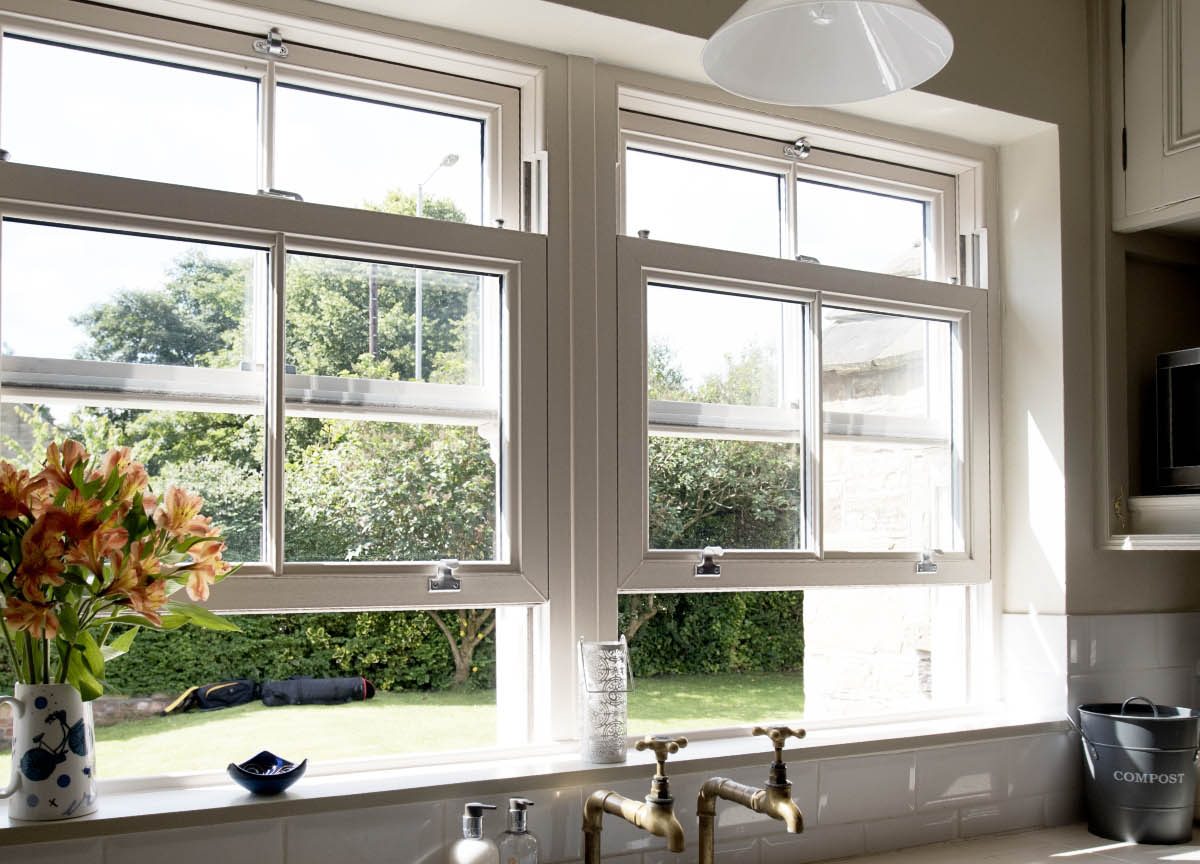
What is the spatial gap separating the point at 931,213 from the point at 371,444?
1.62 metres

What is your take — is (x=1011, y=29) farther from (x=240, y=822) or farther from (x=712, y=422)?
(x=240, y=822)

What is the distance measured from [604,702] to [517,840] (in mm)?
343

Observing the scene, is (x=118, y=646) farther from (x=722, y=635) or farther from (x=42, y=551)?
(x=722, y=635)

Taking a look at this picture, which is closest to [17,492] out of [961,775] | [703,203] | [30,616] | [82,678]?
[30,616]

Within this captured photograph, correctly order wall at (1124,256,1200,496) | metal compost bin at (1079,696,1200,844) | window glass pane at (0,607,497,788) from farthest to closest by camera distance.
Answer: wall at (1124,256,1200,496) → metal compost bin at (1079,696,1200,844) → window glass pane at (0,607,497,788)

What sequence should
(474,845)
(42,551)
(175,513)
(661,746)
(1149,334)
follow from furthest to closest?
(1149,334) < (661,746) < (474,845) < (175,513) < (42,551)

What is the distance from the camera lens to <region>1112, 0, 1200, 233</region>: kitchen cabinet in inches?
107

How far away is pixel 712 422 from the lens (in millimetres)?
2617

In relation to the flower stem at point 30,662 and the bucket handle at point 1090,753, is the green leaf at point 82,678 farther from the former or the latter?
the bucket handle at point 1090,753

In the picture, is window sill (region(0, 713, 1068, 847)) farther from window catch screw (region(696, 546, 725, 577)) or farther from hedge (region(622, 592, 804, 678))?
window catch screw (region(696, 546, 725, 577))

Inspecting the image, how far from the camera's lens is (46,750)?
1.73m

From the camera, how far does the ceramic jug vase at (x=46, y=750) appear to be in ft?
5.67

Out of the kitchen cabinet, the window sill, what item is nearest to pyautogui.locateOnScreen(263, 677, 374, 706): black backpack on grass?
the window sill

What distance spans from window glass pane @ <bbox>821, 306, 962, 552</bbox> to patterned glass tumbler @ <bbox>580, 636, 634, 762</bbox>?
713 millimetres
